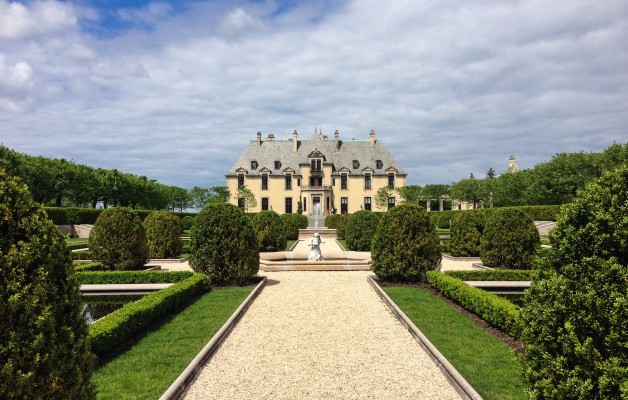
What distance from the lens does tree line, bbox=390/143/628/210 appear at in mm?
39562

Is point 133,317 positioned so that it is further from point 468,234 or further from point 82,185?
point 82,185

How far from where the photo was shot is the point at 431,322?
8.37 metres

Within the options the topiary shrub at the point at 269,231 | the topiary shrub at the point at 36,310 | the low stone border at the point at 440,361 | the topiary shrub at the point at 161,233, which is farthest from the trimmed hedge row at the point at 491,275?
the topiary shrub at the point at 161,233

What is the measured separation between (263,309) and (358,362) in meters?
3.95

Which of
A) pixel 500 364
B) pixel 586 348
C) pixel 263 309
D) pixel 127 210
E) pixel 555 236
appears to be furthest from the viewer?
pixel 127 210

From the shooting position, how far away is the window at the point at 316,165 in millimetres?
59406

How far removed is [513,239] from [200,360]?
1198cm

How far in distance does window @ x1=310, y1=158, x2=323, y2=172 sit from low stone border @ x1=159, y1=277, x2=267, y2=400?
50200 millimetres

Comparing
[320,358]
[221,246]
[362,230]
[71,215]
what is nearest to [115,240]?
[221,246]

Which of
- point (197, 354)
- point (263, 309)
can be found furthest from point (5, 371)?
point (263, 309)

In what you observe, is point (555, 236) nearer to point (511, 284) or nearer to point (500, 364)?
point (500, 364)

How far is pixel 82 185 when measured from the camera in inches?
1813

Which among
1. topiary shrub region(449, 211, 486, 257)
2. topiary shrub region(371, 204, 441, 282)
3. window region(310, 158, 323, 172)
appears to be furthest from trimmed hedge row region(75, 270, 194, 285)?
window region(310, 158, 323, 172)

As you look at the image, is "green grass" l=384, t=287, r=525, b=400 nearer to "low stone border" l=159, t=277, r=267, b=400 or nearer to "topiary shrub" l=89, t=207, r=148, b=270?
"low stone border" l=159, t=277, r=267, b=400
